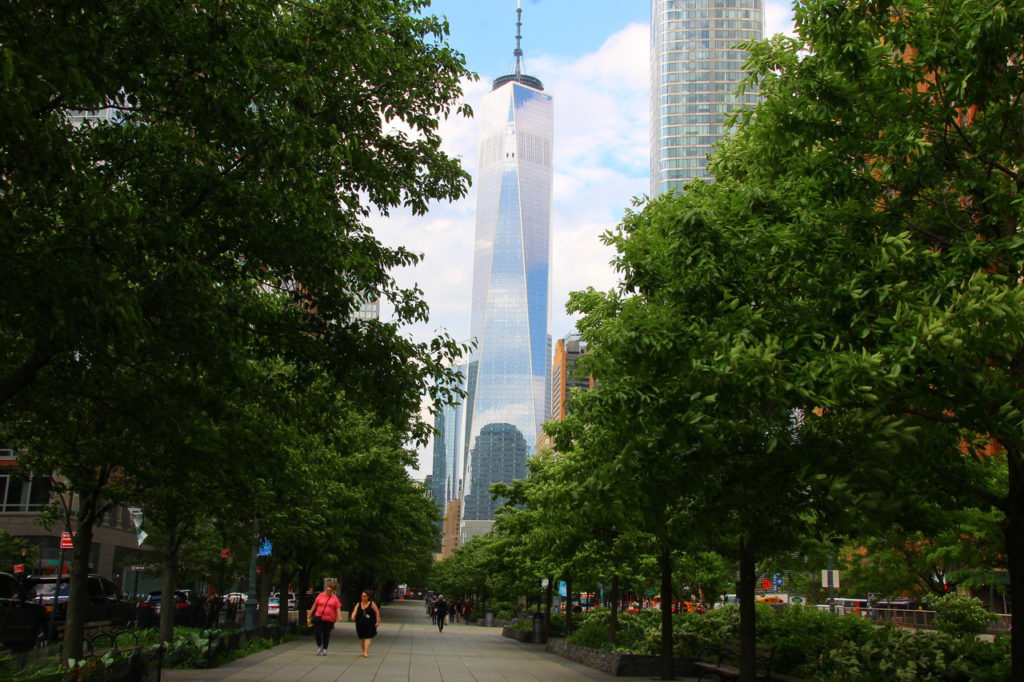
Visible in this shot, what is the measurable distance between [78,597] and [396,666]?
10.3m

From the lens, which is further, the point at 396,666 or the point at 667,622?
the point at 396,666

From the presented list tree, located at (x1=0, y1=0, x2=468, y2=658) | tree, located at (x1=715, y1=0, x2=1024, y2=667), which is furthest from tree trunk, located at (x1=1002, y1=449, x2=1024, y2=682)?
tree, located at (x1=0, y1=0, x2=468, y2=658)

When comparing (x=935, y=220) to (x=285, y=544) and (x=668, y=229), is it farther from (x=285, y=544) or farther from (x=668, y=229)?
(x=285, y=544)

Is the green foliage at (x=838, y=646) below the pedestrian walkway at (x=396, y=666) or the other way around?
the other way around

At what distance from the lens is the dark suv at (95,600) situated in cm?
2748

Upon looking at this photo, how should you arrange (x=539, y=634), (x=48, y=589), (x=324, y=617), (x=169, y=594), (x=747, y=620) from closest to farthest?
(x=747, y=620), (x=169, y=594), (x=324, y=617), (x=48, y=589), (x=539, y=634)

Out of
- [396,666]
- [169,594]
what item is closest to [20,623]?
[169,594]

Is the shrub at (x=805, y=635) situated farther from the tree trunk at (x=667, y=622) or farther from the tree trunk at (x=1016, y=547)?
the tree trunk at (x=1016, y=547)

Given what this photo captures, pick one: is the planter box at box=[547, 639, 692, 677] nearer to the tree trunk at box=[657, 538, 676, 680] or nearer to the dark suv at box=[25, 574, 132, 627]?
the tree trunk at box=[657, 538, 676, 680]

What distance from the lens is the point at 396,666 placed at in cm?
2378

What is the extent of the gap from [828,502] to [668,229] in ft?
14.0

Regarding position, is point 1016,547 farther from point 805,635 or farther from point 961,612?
point 961,612

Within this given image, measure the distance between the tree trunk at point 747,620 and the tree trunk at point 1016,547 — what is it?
5.26 metres

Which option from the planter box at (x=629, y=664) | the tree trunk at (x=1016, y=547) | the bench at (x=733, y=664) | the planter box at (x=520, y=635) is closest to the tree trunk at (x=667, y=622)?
the bench at (x=733, y=664)
